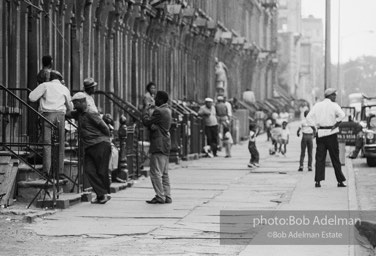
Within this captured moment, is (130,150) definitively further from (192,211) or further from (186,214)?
(186,214)

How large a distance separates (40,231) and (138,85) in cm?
1917

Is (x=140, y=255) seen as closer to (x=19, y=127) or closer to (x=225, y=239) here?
(x=225, y=239)

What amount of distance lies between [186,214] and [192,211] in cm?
48

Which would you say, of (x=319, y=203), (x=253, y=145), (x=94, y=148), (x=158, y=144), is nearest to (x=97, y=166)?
(x=94, y=148)

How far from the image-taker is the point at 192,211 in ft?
58.6

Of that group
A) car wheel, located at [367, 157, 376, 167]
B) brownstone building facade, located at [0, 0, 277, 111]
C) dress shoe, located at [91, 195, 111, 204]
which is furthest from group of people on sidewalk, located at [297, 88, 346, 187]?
car wheel, located at [367, 157, 376, 167]

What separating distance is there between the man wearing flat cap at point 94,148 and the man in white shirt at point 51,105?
0.25 meters

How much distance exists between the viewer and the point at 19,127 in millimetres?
21516

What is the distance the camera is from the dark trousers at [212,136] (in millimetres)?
37156

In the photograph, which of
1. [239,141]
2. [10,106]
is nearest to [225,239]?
[10,106]

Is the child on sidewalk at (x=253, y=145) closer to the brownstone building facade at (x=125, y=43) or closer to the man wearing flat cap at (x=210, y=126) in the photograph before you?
the brownstone building facade at (x=125, y=43)

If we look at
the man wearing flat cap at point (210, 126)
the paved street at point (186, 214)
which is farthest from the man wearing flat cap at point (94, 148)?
the man wearing flat cap at point (210, 126)

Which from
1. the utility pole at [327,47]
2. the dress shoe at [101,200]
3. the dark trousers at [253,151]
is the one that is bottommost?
the dress shoe at [101,200]

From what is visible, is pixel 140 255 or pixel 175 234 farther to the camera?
pixel 175 234
